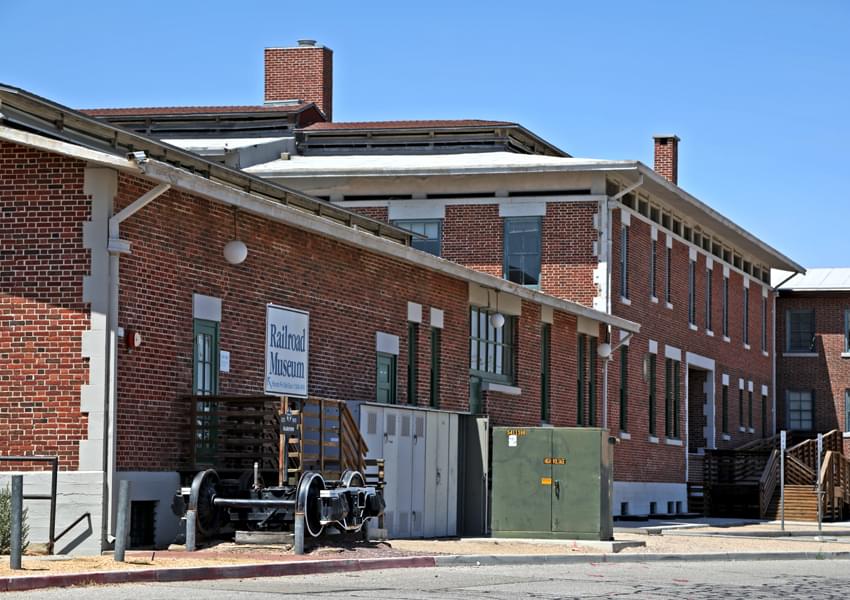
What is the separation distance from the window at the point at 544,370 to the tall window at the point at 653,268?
8288mm

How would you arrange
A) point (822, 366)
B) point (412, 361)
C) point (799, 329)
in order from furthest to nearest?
point (799, 329), point (822, 366), point (412, 361)

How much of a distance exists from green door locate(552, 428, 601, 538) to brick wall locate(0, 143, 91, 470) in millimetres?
9797

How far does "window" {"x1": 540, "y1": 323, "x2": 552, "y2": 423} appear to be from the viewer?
33.9 m

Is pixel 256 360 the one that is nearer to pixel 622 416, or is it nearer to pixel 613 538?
pixel 613 538

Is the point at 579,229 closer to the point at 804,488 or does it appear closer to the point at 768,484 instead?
the point at 768,484

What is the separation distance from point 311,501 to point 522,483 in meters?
7.52

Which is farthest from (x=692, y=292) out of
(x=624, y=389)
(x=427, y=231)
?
(x=427, y=231)

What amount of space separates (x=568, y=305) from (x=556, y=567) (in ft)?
42.2

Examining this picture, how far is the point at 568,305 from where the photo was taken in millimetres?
33562

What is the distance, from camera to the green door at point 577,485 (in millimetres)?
25984

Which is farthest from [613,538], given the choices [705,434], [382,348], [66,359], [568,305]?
[705,434]

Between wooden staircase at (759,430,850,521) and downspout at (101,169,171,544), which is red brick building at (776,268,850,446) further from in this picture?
downspout at (101,169,171,544)

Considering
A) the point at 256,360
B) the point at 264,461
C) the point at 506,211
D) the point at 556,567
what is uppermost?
the point at 506,211

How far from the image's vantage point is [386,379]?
88.9 feet
